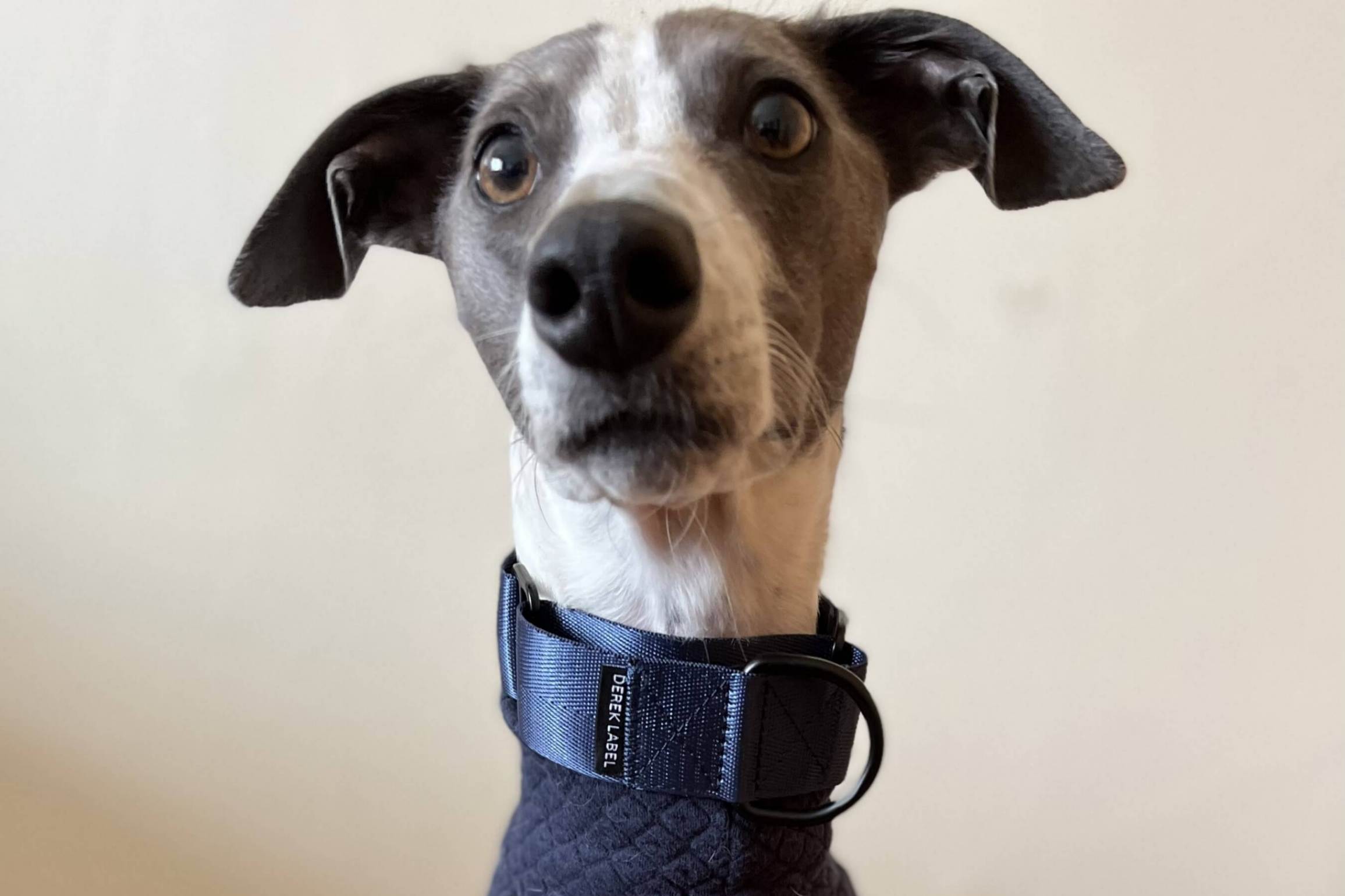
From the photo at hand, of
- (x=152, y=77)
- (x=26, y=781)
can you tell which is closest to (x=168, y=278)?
(x=152, y=77)

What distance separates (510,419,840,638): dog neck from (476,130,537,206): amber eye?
0.23m

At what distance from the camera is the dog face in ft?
2.25

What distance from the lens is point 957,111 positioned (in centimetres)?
102

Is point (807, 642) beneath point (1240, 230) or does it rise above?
beneath

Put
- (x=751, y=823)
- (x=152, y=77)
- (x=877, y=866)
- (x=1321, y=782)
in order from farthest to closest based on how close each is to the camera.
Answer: (x=877, y=866), (x=1321, y=782), (x=152, y=77), (x=751, y=823)

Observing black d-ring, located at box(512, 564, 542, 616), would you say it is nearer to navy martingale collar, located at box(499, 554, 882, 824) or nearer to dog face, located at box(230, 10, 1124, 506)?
navy martingale collar, located at box(499, 554, 882, 824)

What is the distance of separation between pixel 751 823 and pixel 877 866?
1.01 m

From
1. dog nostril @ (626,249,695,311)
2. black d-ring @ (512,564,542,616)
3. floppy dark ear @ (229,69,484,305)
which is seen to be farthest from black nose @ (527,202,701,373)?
floppy dark ear @ (229,69,484,305)

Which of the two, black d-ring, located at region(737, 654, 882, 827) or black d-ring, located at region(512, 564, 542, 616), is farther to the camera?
black d-ring, located at region(512, 564, 542, 616)

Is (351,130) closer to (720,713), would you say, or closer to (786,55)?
(786,55)

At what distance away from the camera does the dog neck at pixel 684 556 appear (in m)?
0.89

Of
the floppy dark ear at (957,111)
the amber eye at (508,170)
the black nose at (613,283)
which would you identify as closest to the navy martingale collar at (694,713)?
the black nose at (613,283)

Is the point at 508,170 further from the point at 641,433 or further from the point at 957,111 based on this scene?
the point at 957,111

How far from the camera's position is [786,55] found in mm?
951
